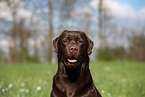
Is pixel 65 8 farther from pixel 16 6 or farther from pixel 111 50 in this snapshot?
pixel 111 50

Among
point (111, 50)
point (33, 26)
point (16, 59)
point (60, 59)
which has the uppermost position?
point (60, 59)

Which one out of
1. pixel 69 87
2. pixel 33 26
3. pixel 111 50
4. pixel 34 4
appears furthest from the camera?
pixel 33 26

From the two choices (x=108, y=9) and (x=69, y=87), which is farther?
(x=108, y=9)

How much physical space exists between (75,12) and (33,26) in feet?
22.3

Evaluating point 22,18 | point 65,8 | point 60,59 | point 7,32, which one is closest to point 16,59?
point 7,32

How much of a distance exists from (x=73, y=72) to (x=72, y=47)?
465 millimetres

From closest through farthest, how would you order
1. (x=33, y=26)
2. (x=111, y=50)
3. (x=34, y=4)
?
(x=111, y=50), (x=34, y=4), (x=33, y=26)

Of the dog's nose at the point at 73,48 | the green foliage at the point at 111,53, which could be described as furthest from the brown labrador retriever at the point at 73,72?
the green foliage at the point at 111,53

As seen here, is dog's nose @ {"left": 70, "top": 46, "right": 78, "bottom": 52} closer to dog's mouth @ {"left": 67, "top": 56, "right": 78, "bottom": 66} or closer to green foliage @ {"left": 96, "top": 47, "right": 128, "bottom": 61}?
dog's mouth @ {"left": 67, "top": 56, "right": 78, "bottom": 66}

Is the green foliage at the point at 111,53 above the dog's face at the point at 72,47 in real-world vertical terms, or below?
below

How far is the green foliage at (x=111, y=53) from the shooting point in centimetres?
2359

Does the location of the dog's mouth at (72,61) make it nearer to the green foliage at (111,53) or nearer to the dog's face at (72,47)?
the dog's face at (72,47)

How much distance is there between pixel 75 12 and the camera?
2928 cm

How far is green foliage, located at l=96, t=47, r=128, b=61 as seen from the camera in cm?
2359
